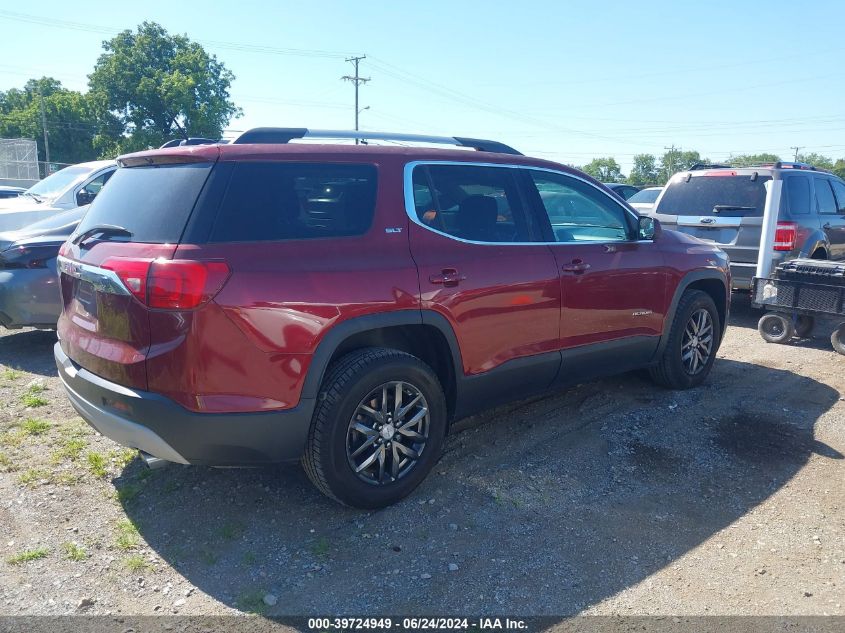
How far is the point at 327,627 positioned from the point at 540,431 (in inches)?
90.7

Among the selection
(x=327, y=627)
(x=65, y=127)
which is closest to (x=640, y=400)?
(x=327, y=627)

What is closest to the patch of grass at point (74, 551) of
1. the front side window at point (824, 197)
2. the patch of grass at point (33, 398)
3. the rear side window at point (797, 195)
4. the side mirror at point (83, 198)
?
the patch of grass at point (33, 398)

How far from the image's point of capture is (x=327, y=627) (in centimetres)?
269

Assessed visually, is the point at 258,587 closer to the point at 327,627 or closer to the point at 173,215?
the point at 327,627

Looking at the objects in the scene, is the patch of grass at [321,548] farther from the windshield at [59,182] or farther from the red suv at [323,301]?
the windshield at [59,182]

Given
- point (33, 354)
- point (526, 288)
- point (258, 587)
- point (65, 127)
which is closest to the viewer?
point (258, 587)

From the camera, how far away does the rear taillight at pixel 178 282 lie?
285 centimetres

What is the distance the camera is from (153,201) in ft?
10.6

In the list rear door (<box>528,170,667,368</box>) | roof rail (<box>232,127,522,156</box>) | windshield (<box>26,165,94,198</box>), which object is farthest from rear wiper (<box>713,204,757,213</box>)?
windshield (<box>26,165,94,198</box>)

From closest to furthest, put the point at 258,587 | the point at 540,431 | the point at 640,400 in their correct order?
the point at 258,587
the point at 540,431
the point at 640,400

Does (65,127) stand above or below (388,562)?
above

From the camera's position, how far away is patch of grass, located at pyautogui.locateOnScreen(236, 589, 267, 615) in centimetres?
278

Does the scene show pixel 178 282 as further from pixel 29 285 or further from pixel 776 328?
pixel 776 328

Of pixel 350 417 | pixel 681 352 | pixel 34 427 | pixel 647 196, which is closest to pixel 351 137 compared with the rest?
pixel 350 417
